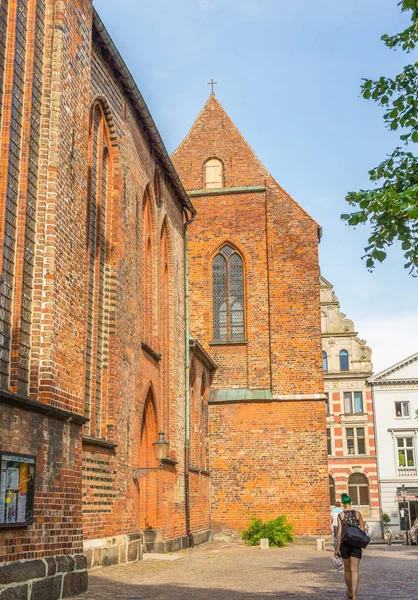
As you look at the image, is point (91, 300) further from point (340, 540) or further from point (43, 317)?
point (340, 540)

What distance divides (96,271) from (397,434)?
3660 cm

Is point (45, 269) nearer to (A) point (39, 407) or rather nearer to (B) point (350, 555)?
(A) point (39, 407)

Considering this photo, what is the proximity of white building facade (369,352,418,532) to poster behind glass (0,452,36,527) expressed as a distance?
1536 inches

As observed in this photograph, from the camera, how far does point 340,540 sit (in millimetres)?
9297

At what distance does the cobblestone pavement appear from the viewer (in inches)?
377

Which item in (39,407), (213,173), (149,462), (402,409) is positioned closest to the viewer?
(39,407)

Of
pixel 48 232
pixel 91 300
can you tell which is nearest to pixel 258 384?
pixel 91 300

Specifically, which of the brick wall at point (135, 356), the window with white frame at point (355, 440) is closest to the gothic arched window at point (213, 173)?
the brick wall at point (135, 356)

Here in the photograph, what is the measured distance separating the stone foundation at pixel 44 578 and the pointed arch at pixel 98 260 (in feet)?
12.4

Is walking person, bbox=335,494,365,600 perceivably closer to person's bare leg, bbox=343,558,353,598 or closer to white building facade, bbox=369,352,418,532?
person's bare leg, bbox=343,558,353,598

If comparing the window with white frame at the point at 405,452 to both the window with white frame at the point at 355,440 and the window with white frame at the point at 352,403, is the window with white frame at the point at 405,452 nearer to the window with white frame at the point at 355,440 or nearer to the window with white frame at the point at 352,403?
the window with white frame at the point at 355,440

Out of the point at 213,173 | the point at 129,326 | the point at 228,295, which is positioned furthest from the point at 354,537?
the point at 213,173

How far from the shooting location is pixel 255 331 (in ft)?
82.2

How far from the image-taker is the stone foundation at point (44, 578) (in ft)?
25.0
